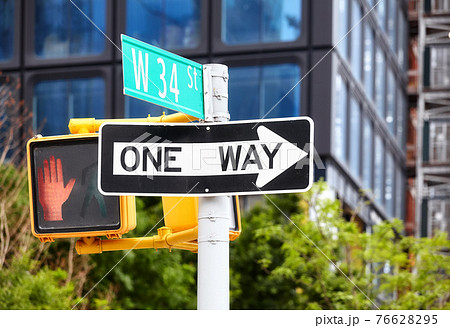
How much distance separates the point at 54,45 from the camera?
31.3 meters

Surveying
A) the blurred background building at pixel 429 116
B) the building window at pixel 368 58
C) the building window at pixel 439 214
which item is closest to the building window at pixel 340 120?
the building window at pixel 368 58

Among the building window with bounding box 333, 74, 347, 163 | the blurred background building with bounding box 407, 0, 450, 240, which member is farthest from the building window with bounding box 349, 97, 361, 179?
the blurred background building with bounding box 407, 0, 450, 240

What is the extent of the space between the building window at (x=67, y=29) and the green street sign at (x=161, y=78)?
2550 centimetres

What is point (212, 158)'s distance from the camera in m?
5.47

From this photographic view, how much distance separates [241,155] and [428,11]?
44.9m

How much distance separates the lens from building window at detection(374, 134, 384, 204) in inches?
1431

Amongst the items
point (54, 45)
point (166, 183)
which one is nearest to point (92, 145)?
point (166, 183)

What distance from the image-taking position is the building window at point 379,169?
1431 inches

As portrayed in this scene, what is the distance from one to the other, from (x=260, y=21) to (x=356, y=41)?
462 cm

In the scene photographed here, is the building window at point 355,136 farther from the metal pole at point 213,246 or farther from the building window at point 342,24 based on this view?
the metal pole at point 213,246
